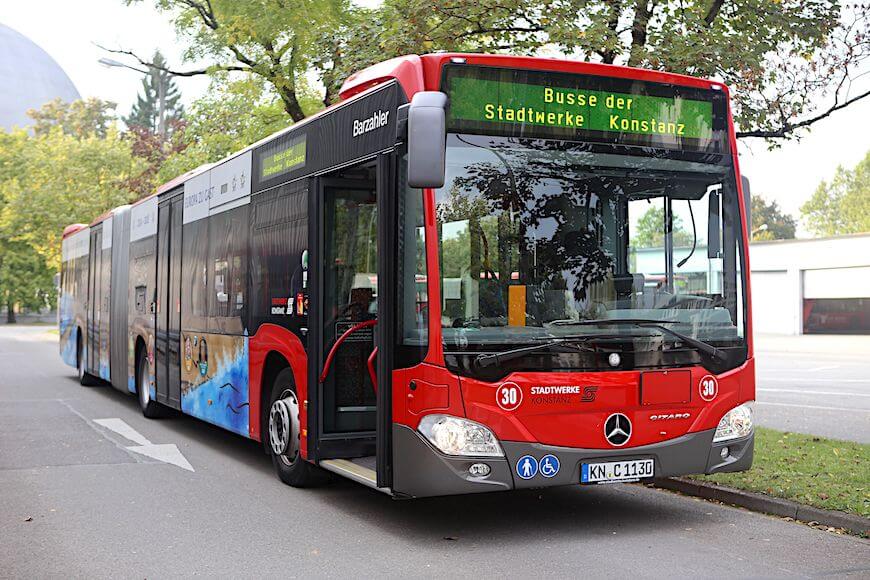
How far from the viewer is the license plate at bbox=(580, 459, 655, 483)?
6980 millimetres

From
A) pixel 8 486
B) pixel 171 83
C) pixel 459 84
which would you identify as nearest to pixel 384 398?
pixel 459 84

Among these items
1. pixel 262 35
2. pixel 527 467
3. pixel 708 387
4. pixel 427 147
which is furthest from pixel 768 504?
pixel 262 35

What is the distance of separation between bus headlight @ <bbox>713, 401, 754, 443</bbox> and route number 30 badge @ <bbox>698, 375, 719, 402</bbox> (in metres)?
0.22

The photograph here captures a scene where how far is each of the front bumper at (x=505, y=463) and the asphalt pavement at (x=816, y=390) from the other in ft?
19.7

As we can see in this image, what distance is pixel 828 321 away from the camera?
50031 millimetres

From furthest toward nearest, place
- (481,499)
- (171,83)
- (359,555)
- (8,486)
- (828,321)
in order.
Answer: (171,83), (828,321), (8,486), (481,499), (359,555)

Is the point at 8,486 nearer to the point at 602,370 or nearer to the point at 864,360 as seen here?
the point at 602,370

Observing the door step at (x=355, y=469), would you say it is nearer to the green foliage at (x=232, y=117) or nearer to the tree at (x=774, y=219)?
the green foliage at (x=232, y=117)

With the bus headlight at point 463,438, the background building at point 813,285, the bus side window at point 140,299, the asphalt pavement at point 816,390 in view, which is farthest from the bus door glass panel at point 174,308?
the background building at point 813,285

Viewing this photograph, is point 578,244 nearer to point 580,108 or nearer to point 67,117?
point 580,108

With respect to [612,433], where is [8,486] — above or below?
below

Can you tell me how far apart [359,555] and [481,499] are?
6.97 ft

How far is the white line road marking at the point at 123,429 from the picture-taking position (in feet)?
41.2

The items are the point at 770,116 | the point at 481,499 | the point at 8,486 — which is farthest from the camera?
the point at 770,116
